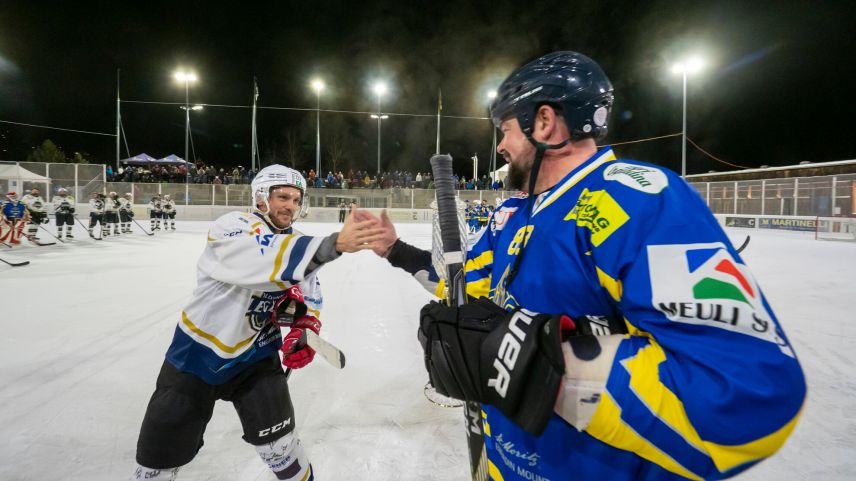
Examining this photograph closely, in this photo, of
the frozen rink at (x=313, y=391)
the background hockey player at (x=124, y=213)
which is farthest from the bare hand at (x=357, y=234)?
the background hockey player at (x=124, y=213)

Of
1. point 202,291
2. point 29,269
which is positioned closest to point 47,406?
point 202,291

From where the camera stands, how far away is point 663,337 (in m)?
0.81

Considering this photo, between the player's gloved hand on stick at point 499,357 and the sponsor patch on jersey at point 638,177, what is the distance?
0.38m

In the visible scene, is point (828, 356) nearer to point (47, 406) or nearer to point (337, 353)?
point (337, 353)

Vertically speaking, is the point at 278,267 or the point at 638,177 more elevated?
the point at 638,177

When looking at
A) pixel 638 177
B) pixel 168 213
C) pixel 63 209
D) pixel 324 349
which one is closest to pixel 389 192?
pixel 168 213

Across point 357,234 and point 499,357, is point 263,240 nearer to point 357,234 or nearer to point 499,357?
point 357,234

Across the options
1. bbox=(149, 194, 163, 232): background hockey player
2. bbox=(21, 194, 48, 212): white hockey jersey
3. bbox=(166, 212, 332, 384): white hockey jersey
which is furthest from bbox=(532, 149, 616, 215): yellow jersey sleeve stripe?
bbox=(149, 194, 163, 232): background hockey player

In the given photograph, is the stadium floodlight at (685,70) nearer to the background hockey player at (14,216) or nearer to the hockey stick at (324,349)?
the hockey stick at (324,349)

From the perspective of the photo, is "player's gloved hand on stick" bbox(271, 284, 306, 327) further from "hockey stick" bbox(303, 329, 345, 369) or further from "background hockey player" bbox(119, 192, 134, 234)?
"background hockey player" bbox(119, 192, 134, 234)

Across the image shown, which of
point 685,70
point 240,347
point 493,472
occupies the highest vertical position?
point 685,70

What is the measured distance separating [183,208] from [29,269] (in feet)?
62.6

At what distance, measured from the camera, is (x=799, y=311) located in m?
5.99

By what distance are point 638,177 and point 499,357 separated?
58 centimetres
